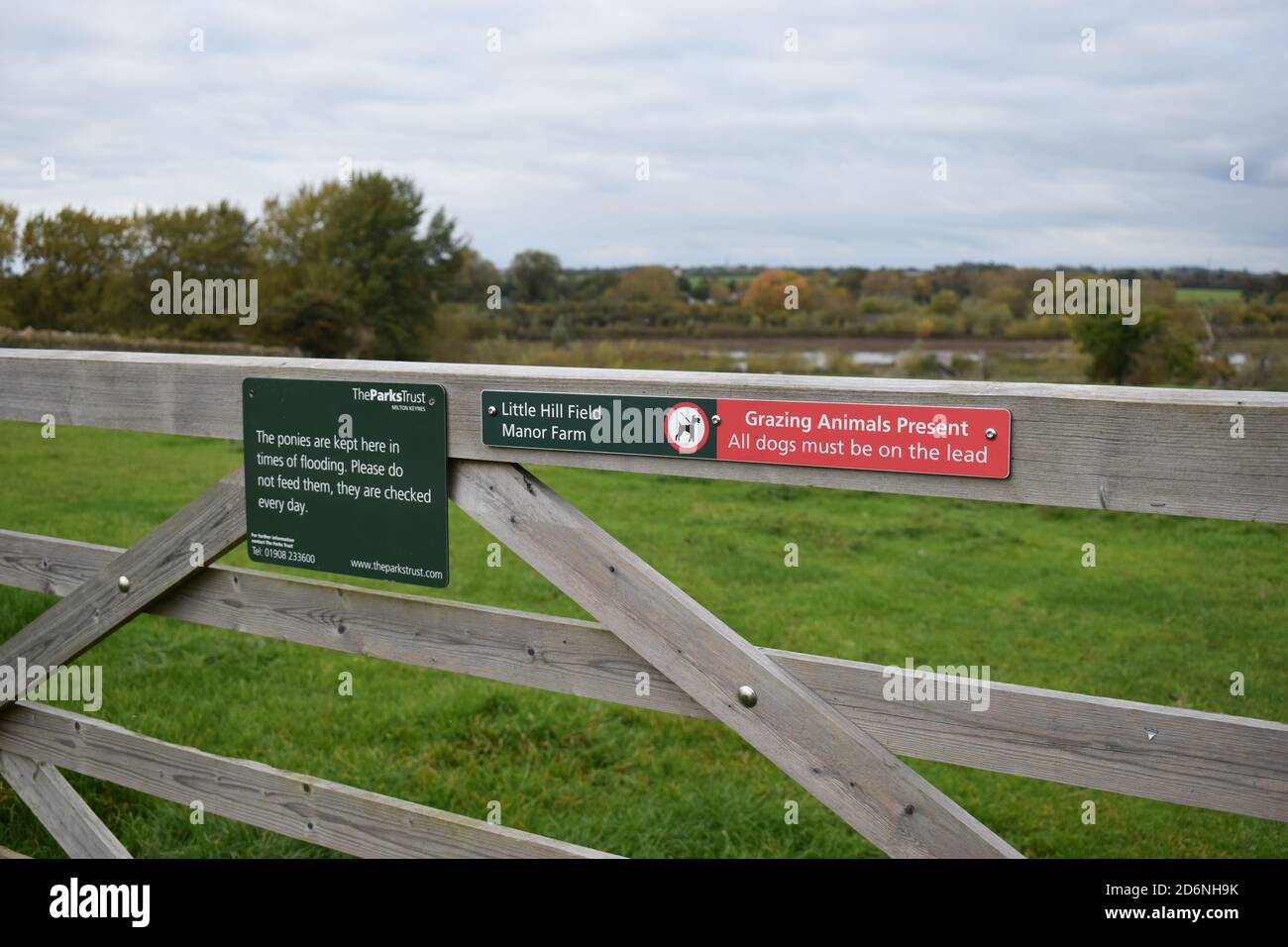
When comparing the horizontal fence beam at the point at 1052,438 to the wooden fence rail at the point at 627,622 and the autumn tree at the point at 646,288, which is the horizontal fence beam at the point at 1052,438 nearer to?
the wooden fence rail at the point at 627,622

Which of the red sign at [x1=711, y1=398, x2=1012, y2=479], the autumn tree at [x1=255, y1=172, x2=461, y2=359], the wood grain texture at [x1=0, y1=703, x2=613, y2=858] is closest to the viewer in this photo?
the red sign at [x1=711, y1=398, x2=1012, y2=479]

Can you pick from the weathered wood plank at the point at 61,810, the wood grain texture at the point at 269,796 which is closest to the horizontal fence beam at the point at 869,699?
the wood grain texture at the point at 269,796

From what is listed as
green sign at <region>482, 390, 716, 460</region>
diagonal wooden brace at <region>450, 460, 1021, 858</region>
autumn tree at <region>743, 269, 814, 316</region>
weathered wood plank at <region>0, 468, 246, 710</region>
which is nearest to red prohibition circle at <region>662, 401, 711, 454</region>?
green sign at <region>482, 390, 716, 460</region>

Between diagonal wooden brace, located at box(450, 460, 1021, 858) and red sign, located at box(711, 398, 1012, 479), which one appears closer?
A: red sign, located at box(711, 398, 1012, 479)

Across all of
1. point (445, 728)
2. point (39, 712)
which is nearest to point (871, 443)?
point (39, 712)

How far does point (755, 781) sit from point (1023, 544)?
5.62 m

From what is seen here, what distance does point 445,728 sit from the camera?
528 centimetres

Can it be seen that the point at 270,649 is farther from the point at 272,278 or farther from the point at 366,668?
the point at 272,278

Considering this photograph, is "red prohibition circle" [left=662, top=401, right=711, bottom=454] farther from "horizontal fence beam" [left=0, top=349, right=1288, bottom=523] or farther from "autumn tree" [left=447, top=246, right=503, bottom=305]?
"autumn tree" [left=447, top=246, right=503, bottom=305]

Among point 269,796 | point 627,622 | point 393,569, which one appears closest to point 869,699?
point 627,622

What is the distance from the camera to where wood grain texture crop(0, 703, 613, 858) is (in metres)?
2.87

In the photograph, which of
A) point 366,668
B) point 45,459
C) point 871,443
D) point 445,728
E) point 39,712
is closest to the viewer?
point 871,443

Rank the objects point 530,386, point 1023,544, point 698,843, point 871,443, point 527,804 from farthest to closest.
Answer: point 1023,544, point 527,804, point 698,843, point 530,386, point 871,443

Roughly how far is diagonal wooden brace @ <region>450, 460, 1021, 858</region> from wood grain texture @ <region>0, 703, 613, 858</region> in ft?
2.01
